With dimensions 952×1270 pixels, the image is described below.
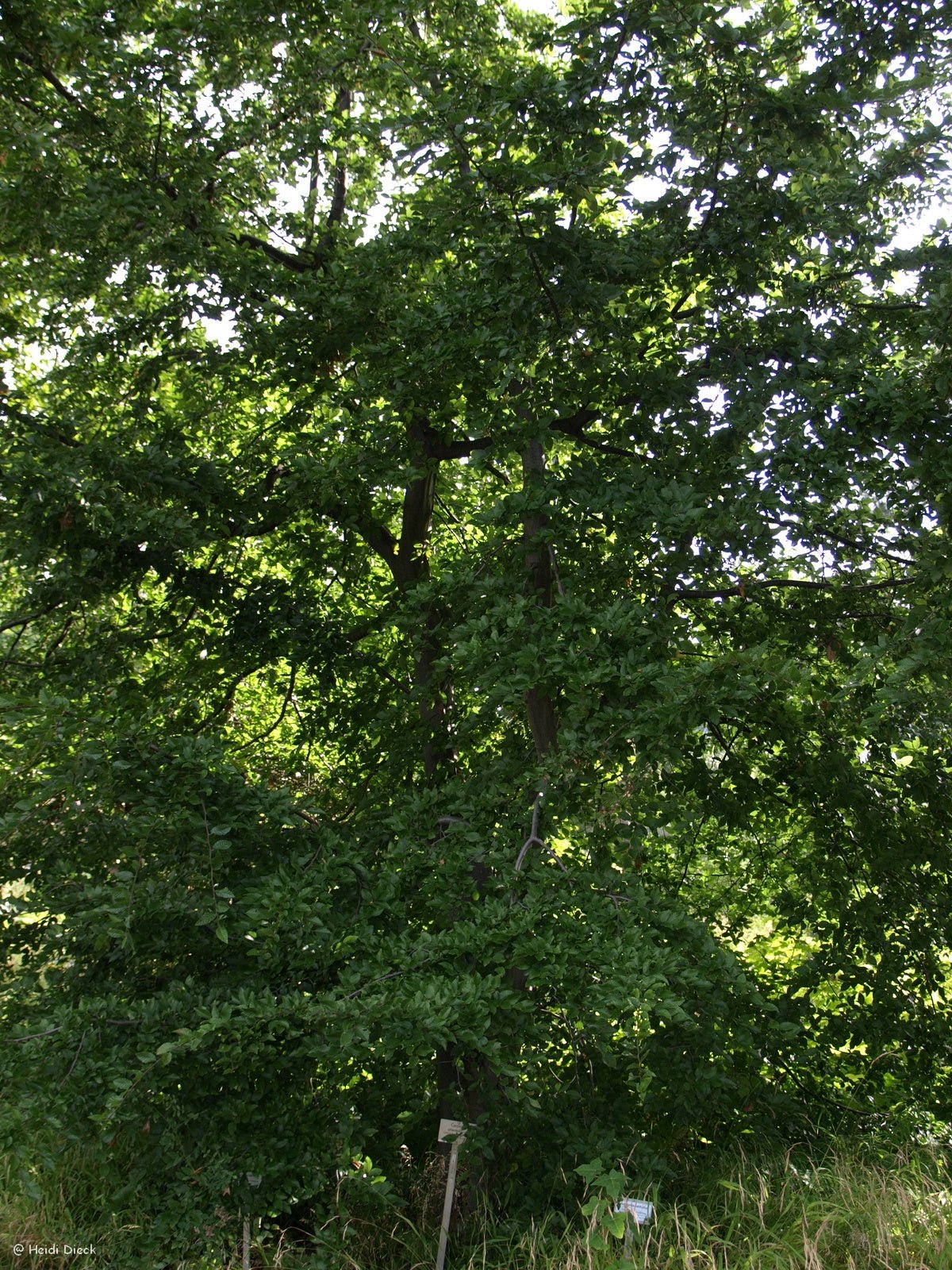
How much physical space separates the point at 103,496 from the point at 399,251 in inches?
76.3

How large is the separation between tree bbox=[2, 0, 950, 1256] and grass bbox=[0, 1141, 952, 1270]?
0.89ft

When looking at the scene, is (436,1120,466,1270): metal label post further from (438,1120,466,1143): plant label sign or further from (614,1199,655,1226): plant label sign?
(614,1199,655,1226): plant label sign

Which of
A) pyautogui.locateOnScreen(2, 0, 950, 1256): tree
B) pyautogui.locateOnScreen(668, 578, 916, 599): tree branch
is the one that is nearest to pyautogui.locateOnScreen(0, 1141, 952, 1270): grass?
pyautogui.locateOnScreen(2, 0, 950, 1256): tree

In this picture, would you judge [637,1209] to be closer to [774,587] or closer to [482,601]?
[482,601]

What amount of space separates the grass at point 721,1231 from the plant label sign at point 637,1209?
8cm

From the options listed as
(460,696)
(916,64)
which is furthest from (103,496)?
(916,64)

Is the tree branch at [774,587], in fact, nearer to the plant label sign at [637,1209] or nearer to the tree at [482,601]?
the tree at [482,601]

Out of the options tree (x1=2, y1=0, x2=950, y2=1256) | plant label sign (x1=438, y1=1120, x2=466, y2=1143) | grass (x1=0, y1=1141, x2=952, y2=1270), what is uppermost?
tree (x1=2, y1=0, x2=950, y2=1256)

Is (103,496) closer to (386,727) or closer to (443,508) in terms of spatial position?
(386,727)

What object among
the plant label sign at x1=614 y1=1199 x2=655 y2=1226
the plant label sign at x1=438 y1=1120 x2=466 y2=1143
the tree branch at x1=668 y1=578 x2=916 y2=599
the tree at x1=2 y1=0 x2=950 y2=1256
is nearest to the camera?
the plant label sign at x1=614 y1=1199 x2=655 y2=1226

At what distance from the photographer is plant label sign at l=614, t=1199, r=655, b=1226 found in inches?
121

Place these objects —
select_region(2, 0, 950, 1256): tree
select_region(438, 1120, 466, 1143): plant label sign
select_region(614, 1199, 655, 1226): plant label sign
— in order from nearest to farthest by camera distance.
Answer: select_region(614, 1199, 655, 1226): plant label sign
select_region(2, 0, 950, 1256): tree
select_region(438, 1120, 466, 1143): plant label sign

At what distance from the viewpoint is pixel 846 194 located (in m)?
4.40

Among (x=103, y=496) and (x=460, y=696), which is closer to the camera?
(x=103, y=496)
